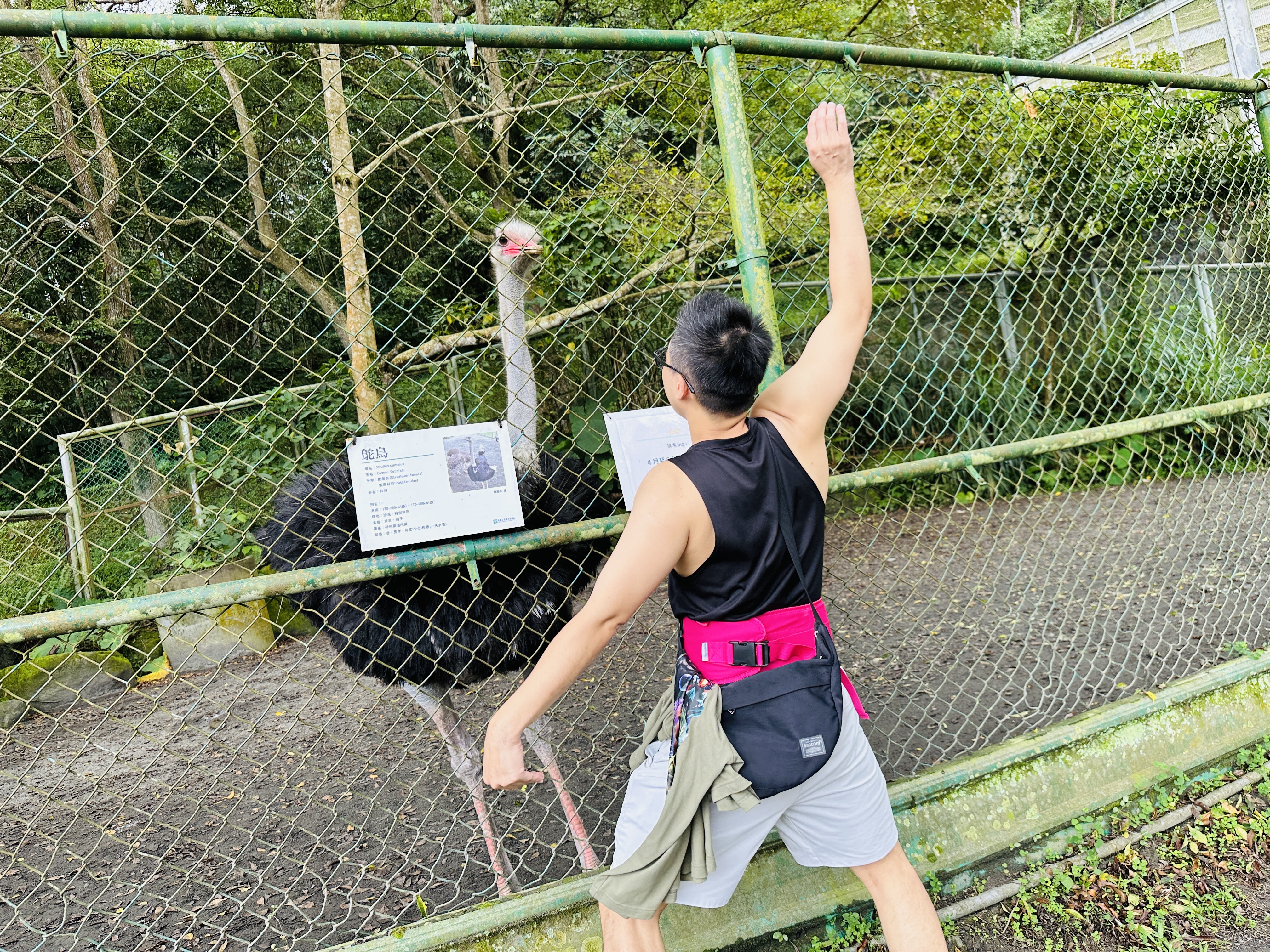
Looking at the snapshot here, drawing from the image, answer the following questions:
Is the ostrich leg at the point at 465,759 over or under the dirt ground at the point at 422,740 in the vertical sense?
over

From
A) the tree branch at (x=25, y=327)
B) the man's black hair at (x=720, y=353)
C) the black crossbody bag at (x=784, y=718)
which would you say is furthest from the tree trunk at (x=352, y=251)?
the tree branch at (x=25, y=327)

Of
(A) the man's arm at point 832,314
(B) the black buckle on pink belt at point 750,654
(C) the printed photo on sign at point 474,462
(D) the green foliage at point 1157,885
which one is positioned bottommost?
(D) the green foliage at point 1157,885

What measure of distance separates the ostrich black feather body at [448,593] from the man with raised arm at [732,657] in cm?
77

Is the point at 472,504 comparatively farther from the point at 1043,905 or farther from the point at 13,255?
the point at 13,255

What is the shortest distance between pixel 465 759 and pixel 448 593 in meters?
0.79

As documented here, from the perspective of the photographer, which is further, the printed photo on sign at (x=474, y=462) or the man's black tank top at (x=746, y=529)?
the printed photo on sign at (x=474, y=462)

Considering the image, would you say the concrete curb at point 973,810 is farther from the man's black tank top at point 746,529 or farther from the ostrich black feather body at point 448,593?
the man's black tank top at point 746,529

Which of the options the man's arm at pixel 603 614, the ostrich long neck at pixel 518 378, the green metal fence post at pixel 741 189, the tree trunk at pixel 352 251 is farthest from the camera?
the tree trunk at pixel 352 251

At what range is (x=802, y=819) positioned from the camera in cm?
178

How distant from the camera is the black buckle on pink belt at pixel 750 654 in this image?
1656mm

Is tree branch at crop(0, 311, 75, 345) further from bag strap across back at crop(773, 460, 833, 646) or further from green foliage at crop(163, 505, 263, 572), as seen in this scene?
bag strap across back at crop(773, 460, 833, 646)

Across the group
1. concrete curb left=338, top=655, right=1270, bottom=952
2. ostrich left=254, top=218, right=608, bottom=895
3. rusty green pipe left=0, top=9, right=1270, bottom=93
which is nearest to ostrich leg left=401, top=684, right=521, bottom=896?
ostrich left=254, top=218, right=608, bottom=895

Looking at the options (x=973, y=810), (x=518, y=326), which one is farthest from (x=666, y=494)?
(x=973, y=810)

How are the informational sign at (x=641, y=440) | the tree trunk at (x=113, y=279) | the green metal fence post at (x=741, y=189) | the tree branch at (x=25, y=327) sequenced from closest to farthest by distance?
the informational sign at (x=641, y=440)
the green metal fence post at (x=741, y=189)
the tree trunk at (x=113, y=279)
the tree branch at (x=25, y=327)
